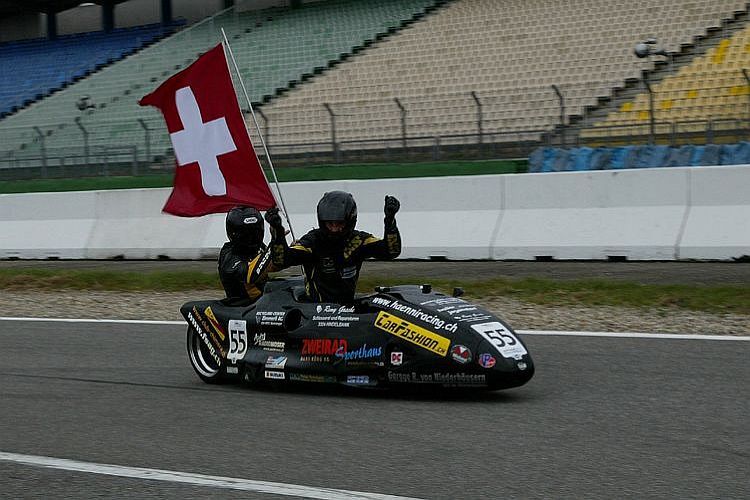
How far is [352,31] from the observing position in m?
28.5

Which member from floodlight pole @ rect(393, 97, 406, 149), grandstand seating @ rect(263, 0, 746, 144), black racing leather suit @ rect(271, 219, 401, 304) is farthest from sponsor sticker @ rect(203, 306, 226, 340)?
grandstand seating @ rect(263, 0, 746, 144)

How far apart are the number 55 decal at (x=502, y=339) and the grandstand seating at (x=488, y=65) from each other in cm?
1079

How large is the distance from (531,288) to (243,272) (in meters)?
4.72

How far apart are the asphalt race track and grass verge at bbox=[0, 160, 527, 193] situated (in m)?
7.56

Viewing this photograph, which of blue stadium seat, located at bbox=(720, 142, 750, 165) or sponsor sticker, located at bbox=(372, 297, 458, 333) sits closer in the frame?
sponsor sticker, located at bbox=(372, 297, 458, 333)

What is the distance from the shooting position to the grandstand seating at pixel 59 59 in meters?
33.6

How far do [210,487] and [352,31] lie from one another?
24.5 m

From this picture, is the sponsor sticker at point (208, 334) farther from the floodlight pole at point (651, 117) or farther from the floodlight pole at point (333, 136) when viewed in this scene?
the floodlight pole at point (333, 136)

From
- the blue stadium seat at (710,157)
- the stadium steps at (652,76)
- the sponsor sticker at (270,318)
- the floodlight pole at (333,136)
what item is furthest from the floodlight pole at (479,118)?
the sponsor sticker at (270,318)

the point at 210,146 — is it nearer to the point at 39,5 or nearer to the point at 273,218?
the point at 273,218

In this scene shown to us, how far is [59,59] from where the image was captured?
35.8 m

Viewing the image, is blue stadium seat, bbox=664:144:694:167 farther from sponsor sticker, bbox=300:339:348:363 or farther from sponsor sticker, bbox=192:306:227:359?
sponsor sticker, bbox=300:339:348:363

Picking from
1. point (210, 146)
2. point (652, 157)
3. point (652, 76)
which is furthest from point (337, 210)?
point (652, 76)

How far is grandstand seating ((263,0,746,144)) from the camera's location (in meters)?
17.6
